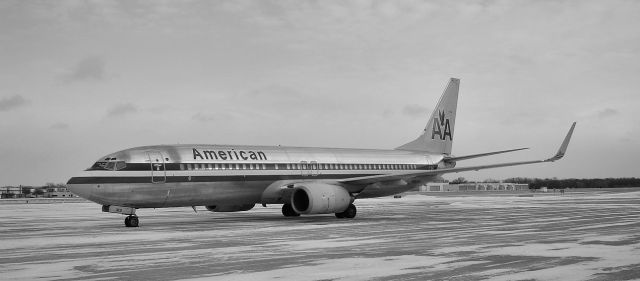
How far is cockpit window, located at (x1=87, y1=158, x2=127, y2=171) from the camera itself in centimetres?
2398

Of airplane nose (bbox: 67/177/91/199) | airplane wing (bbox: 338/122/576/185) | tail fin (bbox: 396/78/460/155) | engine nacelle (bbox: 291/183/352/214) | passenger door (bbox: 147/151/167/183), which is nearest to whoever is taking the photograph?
airplane nose (bbox: 67/177/91/199)

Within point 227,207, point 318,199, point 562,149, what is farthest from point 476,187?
point 318,199

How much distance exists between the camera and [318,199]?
27.0 m

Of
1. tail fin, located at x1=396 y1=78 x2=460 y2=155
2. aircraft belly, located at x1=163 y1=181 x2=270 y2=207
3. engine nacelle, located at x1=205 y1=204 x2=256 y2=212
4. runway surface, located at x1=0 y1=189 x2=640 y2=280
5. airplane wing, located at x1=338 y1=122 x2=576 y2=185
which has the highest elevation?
tail fin, located at x1=396 y1=78 x2=460 y2=155

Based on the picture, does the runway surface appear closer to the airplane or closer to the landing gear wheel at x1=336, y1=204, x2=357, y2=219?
the airplane

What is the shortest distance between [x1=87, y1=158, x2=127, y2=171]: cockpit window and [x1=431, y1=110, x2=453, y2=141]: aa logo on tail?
62.4 ft

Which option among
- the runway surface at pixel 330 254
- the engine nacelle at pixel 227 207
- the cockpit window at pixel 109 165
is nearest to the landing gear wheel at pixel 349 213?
the engine nacelle at pixel 227 207

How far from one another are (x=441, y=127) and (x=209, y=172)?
53.4ft

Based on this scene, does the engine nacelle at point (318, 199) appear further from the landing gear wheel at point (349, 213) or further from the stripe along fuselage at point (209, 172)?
the stripe along fuselage at point (209, 172)

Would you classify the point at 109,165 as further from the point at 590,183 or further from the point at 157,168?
the point at 590,183

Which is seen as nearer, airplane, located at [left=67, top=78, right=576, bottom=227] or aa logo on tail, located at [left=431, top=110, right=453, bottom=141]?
airplane, located at [left=67, top=78, right=576, bottom=227]

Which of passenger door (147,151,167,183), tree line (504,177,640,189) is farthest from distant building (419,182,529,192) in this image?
passenger door (147,151,167,183)

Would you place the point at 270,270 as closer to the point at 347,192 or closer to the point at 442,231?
the point at 442,231

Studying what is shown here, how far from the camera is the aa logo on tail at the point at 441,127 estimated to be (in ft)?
124
